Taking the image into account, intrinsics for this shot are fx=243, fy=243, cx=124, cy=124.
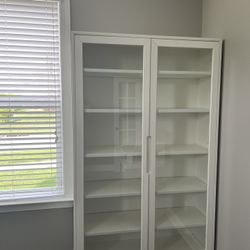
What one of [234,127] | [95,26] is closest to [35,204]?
[95,26]

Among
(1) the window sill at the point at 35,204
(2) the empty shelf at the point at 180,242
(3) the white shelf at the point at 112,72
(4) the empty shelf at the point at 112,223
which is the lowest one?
(2) the empty shelf at the point at 180,242

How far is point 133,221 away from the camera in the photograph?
2023 mm

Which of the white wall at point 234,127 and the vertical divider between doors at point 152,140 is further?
the vertical divider between doors at point 152,140

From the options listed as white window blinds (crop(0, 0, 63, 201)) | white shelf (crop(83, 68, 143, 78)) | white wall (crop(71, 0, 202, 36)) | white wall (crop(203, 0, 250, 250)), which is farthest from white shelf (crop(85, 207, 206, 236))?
white wall (crop(71, 0, 202, 36))

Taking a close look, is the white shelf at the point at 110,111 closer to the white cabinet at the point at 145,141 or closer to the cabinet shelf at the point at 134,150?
the white cabinet at the point at 145,141

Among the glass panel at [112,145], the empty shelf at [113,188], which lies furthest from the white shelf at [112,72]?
the empty shelf at [113,188]

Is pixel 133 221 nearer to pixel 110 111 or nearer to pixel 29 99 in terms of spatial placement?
pixel 110 111

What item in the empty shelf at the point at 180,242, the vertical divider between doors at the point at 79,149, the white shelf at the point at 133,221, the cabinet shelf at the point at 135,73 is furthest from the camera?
the empty shelf at the point at 180,242

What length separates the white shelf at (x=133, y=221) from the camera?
1.96m

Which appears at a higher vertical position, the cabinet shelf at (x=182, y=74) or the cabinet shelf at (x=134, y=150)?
the cabinet shelf at (x=182, y=74)

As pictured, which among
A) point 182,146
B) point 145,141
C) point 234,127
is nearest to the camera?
point 234,127

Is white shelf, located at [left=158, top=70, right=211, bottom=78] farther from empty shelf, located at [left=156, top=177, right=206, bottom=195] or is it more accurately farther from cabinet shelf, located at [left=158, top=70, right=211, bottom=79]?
empty shelf, located at [left=156, top=177, right=206, bottom=195]

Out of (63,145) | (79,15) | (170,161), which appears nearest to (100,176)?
(63,145)

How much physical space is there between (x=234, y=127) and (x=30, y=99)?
5.29ft
